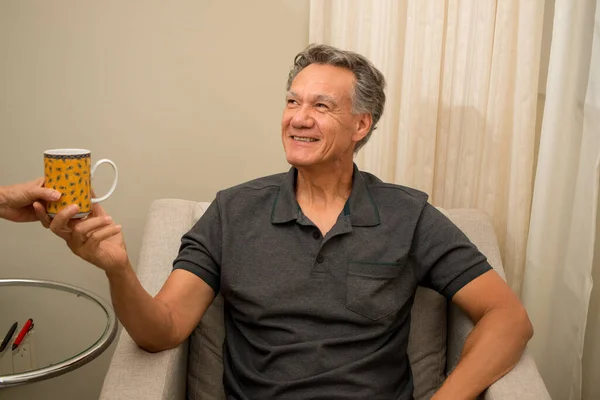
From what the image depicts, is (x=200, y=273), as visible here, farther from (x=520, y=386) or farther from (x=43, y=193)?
(x=520, y=386)

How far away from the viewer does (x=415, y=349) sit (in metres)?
1.76

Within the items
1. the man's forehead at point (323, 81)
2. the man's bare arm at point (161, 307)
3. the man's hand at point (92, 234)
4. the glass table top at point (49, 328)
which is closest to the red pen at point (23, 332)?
the glass table top at point (49, 328)

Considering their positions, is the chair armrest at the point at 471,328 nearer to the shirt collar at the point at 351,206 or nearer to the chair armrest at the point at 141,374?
the shirt collar at the point at 351,206

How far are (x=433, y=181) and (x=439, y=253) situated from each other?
52 cm

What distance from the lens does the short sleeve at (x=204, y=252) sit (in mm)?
1591

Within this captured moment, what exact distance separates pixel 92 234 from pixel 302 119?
656 millimetres

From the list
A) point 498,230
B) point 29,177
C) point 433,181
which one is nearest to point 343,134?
point 433,181

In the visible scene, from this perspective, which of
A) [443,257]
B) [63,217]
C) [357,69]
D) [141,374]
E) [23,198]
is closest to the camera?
[63,217]

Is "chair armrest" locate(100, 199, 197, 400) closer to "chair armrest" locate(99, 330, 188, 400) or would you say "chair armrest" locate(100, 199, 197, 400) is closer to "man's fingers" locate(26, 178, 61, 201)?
"chair armrest" locate(99, 330, 188, 400)

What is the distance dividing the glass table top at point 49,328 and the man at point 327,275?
0.23 meters

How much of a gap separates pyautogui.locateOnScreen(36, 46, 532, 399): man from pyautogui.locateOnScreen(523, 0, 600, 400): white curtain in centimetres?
42

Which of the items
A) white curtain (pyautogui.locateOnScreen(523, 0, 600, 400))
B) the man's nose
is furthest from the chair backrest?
the man's nose

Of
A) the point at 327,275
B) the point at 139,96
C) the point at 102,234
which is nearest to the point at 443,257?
the point at 327,275

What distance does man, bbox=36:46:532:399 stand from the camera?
1.53 meters
